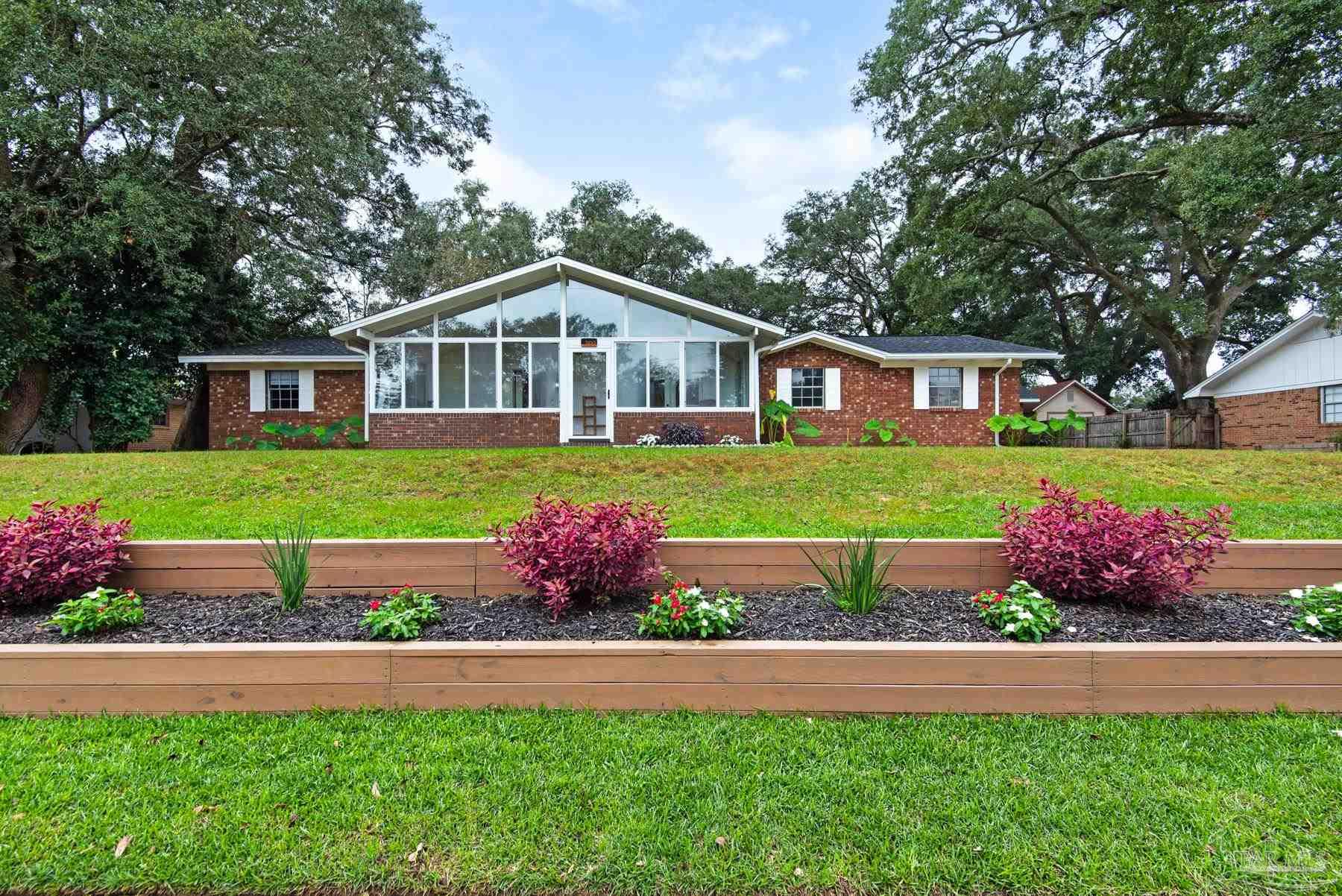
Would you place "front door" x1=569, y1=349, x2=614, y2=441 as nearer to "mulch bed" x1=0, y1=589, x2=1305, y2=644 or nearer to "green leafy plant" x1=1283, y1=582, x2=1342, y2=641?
"mulch bed" x1=0, y1=589, x2=1305, y2=644

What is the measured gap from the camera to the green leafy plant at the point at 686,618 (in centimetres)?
285

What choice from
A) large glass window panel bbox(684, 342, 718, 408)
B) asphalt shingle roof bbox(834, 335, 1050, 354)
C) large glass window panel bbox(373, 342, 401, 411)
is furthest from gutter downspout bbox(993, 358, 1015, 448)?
large glass window panel bbox(373, 342, 401, 411)

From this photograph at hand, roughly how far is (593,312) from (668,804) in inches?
464

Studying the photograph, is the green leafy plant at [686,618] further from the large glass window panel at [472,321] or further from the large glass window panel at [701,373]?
the large glass window panel at [472,321]

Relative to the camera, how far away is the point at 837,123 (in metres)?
17.2

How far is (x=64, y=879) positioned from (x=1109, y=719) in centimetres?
364

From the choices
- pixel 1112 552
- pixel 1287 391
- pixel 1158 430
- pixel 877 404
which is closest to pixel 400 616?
pixel 1112 552

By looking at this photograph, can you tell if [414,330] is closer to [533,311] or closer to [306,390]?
[533,311]

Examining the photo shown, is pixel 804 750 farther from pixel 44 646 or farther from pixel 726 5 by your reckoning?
pixel 726 5

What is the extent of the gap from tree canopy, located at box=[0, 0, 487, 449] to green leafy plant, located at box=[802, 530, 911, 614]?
13.6 meters

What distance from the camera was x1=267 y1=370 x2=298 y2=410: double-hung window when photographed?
1427cm

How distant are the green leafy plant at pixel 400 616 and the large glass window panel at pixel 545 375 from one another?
986cm

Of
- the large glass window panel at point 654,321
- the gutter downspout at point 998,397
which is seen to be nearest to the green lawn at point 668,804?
the large glass window panel at point 654,321

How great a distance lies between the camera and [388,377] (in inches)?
505
